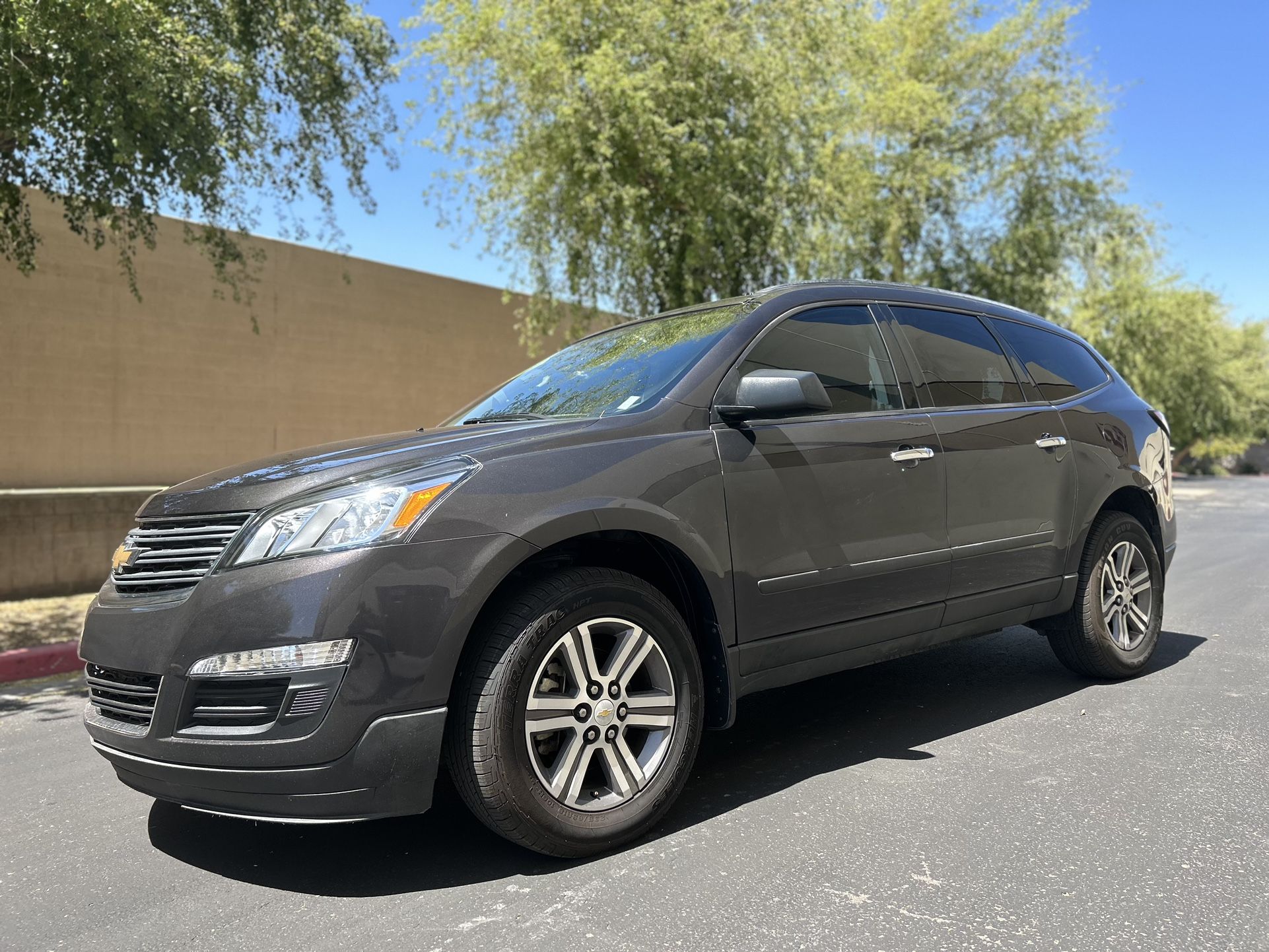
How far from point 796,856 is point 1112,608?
2780mm

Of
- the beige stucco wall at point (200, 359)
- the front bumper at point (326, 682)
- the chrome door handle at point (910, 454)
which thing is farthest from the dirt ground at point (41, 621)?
the chrome door handle at point (910, 454)

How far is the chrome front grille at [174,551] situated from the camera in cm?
300

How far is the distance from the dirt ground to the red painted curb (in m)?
0.78

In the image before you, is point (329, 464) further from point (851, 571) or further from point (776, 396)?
point (851, 571)

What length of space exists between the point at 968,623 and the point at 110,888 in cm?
337

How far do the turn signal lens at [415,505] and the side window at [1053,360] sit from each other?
3187mm

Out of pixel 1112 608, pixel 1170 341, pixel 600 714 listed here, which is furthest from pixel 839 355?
pixel 1170 341

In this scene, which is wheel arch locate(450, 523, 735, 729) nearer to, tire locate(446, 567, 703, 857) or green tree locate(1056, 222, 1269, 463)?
A: tire locate(446, 567, 703, 857)

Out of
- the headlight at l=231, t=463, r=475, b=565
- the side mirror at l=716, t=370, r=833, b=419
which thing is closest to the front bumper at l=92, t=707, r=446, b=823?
the headlight at l=231, t=463, r=475, b=565

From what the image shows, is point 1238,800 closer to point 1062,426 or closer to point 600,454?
point 1062,426

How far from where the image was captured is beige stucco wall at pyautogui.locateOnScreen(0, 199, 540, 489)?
11438mm

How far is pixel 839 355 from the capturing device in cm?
414

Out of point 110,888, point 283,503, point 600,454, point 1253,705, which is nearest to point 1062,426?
point 1253,705

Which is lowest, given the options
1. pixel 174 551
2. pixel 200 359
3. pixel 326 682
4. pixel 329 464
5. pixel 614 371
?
pixel 326 682
